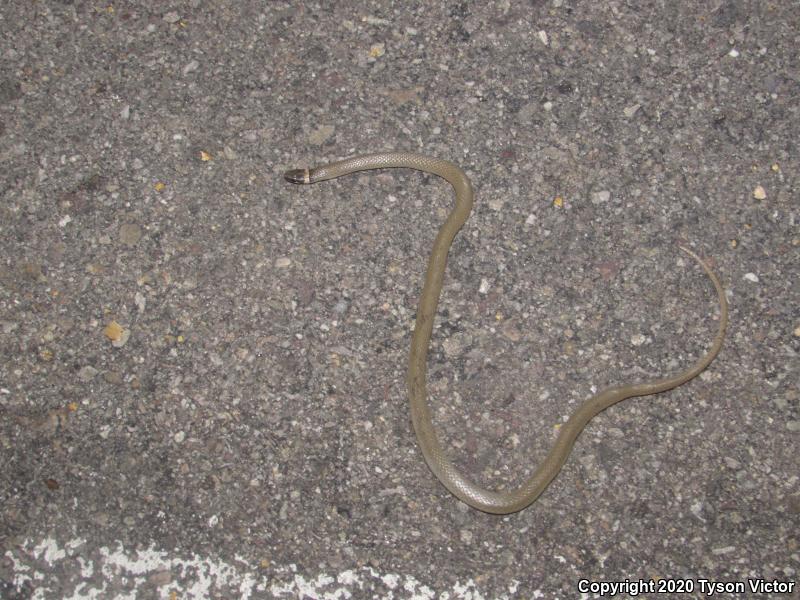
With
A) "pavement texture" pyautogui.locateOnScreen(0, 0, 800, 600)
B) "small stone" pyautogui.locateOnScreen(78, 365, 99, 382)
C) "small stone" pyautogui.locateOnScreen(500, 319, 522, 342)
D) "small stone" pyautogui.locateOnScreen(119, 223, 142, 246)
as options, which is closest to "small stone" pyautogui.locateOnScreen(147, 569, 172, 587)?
"pavement texture" pyautogui.locateOnScreen(0, 0, 800, 600)

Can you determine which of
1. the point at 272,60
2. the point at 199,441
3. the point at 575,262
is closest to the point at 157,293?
the point at 199,441

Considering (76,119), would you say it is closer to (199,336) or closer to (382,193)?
(199,336)

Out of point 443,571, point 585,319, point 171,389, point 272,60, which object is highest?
point 272,60

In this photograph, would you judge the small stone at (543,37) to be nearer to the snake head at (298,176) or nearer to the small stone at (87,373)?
the snake head at (298,176)

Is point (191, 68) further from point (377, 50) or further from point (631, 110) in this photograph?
point (631, 110)

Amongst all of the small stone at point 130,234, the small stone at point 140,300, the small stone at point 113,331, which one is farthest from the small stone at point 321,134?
the small stone at point 113,331

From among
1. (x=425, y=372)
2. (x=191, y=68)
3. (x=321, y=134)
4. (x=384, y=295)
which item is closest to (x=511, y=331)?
(x=425, y=372)
